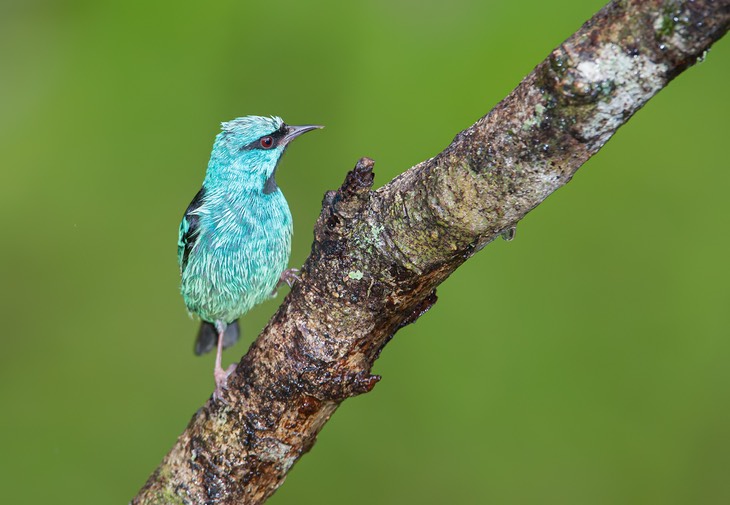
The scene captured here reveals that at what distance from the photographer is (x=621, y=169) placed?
14.1 feet

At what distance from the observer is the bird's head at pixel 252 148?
3902 mm

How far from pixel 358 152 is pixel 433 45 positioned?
2.53ft

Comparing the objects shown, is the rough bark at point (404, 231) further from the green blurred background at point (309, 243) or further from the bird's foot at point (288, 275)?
the green blurred background at point (309, 243)

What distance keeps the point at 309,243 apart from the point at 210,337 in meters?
0.83

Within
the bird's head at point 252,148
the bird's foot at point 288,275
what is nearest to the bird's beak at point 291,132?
the bird's head at point 252,148

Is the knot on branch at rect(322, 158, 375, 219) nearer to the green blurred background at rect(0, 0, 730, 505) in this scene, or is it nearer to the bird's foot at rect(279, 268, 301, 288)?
the bird's foot at rect(279, 268, 301, 288)

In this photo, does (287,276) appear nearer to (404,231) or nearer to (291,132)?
(291,132)

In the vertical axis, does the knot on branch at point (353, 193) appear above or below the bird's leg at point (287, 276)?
below

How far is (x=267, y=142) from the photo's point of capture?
392 cm

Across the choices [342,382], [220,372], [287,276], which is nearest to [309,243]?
[287,276]

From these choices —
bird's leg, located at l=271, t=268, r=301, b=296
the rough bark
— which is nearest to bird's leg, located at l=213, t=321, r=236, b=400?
the rough bark

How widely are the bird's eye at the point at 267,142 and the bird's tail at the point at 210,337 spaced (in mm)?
1122

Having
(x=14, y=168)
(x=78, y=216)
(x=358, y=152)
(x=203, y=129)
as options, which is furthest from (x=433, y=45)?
(x=14, y=168)

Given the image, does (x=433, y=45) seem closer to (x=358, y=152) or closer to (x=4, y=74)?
(x=358, y=152)
